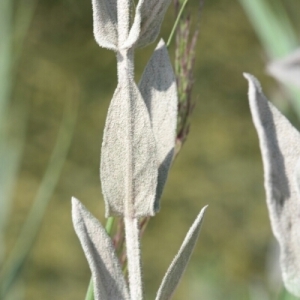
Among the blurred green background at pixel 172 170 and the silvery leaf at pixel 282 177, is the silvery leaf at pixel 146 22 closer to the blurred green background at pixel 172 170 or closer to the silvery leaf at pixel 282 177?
the silvery leaf at pixel 282 177

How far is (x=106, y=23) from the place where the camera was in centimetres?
22

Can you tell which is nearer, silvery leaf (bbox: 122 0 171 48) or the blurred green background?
silvery leaf (bbox: 122 0 171 48)

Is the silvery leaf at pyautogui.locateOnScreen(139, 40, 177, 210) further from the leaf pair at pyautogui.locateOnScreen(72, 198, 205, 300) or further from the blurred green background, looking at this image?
the blurred green background

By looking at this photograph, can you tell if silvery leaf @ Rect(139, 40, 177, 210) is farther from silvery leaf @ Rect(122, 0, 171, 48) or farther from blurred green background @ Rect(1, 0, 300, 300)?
blurred green background @ Rect(1, 0, 300, 300)

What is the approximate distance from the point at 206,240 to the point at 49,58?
2.27 feet

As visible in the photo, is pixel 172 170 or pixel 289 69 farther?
pixel 172 170

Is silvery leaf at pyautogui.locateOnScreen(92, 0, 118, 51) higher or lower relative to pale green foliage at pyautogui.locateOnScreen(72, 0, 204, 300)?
higher

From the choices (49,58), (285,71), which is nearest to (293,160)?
(285,71)

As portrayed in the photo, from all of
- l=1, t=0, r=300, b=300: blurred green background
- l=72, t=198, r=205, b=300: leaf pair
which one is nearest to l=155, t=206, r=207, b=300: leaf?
l=72, t=198, r=205, b=300: leaf pair

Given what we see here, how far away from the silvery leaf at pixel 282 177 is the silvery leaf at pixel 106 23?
56 millimetres

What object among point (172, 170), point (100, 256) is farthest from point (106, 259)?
point (172, 170)

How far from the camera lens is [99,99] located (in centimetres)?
169

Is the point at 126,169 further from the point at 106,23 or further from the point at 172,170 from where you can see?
the point at 172,170

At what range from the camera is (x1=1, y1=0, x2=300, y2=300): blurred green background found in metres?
1.59
